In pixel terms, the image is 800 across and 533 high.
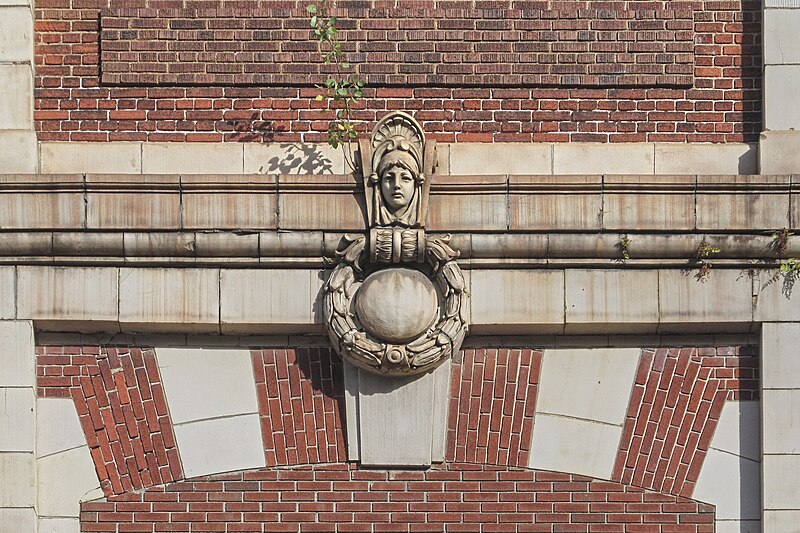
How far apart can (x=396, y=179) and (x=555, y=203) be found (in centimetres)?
107

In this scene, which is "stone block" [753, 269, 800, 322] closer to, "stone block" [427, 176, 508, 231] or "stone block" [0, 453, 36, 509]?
"stone block" [427, 176, 508, 231]

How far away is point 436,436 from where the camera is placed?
32.6 feet

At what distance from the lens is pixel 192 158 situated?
10227 millimetres

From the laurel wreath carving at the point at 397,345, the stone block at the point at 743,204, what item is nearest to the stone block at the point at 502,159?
the laurel wreath carving at the point at 397,345

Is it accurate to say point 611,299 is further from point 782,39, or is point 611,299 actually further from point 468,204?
point 782,39

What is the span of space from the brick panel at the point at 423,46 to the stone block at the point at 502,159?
0.45 meters

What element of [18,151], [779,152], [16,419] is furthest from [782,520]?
[18,151]

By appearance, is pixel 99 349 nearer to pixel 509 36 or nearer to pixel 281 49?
pixel 281 49

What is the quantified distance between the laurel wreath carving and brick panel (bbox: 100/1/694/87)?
1294 millimetres

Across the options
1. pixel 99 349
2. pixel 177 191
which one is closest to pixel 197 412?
pixel 99 349

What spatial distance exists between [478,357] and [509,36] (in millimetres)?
2222

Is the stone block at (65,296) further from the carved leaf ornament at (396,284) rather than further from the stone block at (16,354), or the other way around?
the carved leaf ornament at (396,284)

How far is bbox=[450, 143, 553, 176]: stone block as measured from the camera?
10.2 m

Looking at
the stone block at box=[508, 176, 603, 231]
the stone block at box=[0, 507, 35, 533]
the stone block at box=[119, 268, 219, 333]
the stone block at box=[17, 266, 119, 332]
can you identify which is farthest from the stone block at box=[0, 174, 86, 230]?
→ the stone block at box=[508, 176, 603, 231]
